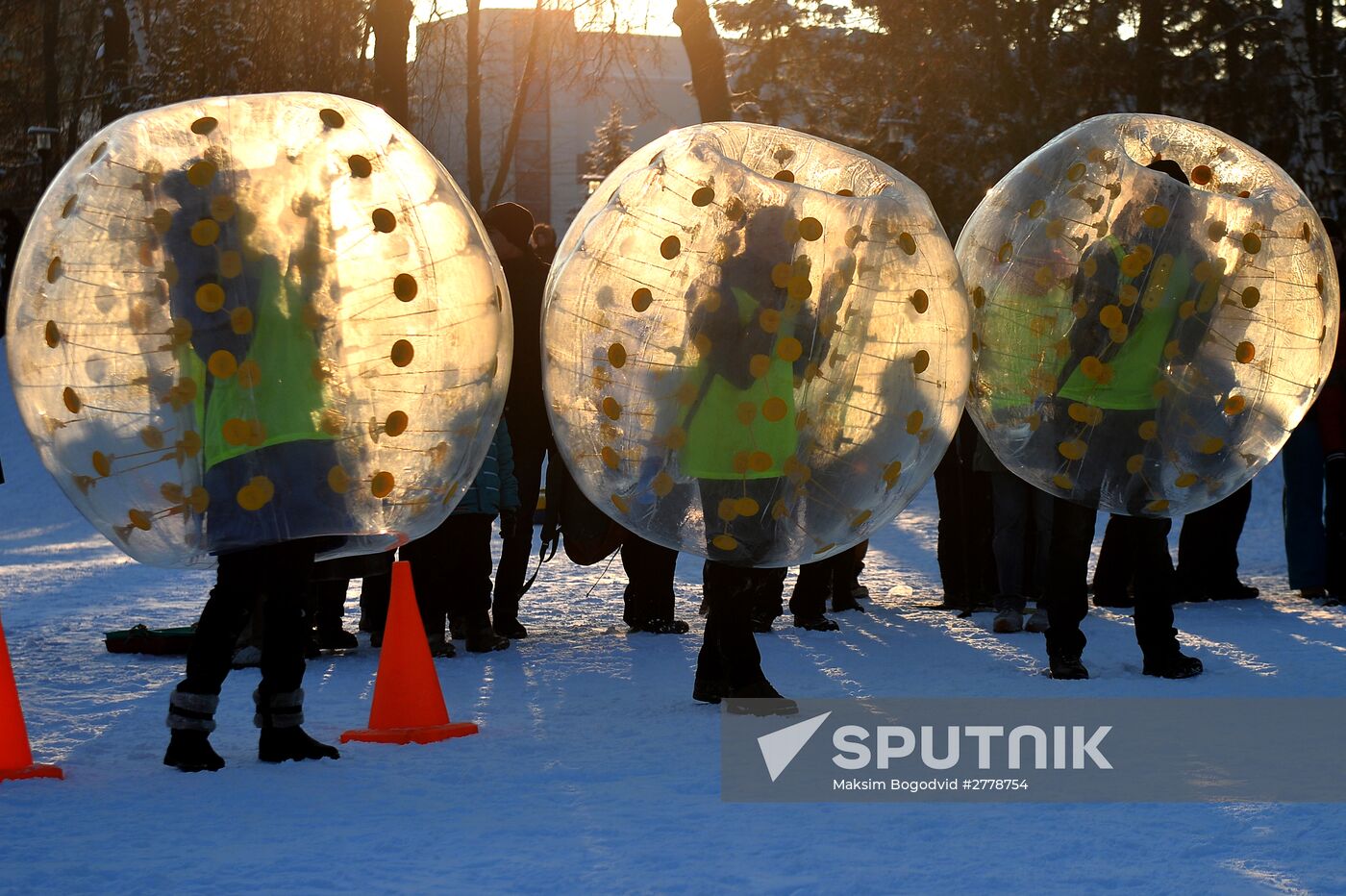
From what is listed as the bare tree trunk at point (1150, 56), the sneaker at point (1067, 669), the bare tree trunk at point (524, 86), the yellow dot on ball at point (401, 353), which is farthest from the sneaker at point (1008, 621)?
the bare tree trunk at point (1150, 56)

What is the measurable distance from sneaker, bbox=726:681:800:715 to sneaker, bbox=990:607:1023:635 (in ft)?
8.69

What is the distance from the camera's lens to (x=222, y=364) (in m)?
5.19

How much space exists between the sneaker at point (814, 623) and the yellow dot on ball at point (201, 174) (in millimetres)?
4989

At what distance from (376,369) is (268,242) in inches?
19.5

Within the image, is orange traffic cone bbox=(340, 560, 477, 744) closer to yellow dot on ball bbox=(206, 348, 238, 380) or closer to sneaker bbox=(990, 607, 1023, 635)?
yellow dot on ball bbox=(206, 348, 238, 380)

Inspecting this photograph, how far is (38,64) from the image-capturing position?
32.5 m

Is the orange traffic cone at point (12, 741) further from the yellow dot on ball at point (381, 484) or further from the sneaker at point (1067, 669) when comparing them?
the sneaker at point (1067, 669)

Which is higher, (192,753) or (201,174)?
(201,174)

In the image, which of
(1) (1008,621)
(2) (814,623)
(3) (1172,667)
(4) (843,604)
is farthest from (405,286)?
(4) (843,604)

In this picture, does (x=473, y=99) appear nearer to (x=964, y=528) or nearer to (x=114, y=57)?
(x=114, y=57)

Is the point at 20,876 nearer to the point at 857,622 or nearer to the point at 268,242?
the point at 268,242

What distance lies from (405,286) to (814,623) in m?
4.59

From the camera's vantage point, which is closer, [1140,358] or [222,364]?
[222,364]

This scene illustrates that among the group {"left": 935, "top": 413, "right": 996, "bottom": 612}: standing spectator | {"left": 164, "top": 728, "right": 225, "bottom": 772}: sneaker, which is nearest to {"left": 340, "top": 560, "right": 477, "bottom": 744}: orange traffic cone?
{"left": 164, "top": 728, "right": 225, "bottom": 772}: sneaker
